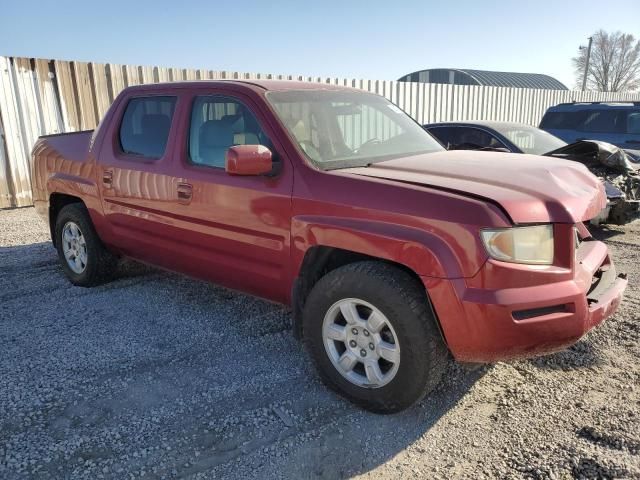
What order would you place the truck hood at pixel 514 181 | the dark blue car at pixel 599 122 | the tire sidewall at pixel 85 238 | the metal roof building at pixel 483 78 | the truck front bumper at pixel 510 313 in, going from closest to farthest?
the truck front bumper at pixel 510 313, the truck hood at pixel 514 181, the tire sidewall at pixel 85 238, the dark blue car at pixel 599 122, the metal roof building at pixel 483 78

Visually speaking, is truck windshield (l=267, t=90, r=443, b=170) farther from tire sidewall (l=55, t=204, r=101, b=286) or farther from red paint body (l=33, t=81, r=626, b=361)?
tire sidewall (l=55, t=204, r=101, b=286)

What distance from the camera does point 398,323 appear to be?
8.77 ft

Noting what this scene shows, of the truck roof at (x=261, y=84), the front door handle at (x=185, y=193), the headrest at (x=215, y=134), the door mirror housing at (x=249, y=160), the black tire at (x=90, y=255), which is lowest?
the black tire at (x=90, y=255)

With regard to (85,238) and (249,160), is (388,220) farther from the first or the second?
(85,238)

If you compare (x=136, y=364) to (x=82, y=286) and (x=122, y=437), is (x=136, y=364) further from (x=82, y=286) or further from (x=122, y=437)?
(x=82, y=286)

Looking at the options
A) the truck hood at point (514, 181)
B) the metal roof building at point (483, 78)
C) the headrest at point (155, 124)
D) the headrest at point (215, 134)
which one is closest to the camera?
the truck hood at point (514, 181)

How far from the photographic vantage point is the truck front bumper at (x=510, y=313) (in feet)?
8.02

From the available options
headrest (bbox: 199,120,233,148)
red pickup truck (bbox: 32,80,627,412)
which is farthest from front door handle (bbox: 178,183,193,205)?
headrest (bbox: 199,120,233,148)

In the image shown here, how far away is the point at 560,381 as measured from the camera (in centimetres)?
321

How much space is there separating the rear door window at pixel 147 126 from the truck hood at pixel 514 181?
5.54ft

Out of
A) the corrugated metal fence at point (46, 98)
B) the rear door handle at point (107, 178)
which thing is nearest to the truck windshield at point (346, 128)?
the rear door handle at point (107, 178)

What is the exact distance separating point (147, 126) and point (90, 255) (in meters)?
1.43

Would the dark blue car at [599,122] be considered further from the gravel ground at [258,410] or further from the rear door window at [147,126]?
the rear door window at [147,126]

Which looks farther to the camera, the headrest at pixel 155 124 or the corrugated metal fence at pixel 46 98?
the corrugated metal fence at pixel 46 98
